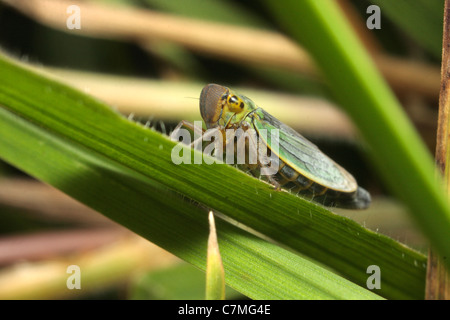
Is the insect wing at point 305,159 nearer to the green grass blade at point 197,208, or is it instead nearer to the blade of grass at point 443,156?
the green grass blade at point 197,208

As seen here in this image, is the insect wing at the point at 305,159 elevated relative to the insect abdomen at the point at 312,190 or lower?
elevated

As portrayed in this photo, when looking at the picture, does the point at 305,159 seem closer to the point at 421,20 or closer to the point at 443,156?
the point at 443,156

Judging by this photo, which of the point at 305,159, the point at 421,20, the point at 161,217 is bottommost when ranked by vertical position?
the point at 161,217

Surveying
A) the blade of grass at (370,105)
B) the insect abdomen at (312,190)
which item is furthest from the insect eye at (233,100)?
the blade of grass at (370,105)

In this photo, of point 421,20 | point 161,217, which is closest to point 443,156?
point 161,217

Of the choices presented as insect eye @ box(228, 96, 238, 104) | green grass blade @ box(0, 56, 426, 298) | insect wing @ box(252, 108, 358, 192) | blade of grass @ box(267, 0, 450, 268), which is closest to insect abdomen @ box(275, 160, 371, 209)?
insect wing @ box(252, 108, 358, 192)

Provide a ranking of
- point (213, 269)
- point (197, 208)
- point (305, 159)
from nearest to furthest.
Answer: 1. point (213, 269)
2. point (197, 208)
3. point (305, 159)

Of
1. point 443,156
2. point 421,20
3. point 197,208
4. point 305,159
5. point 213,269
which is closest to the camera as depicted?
point 213,269
